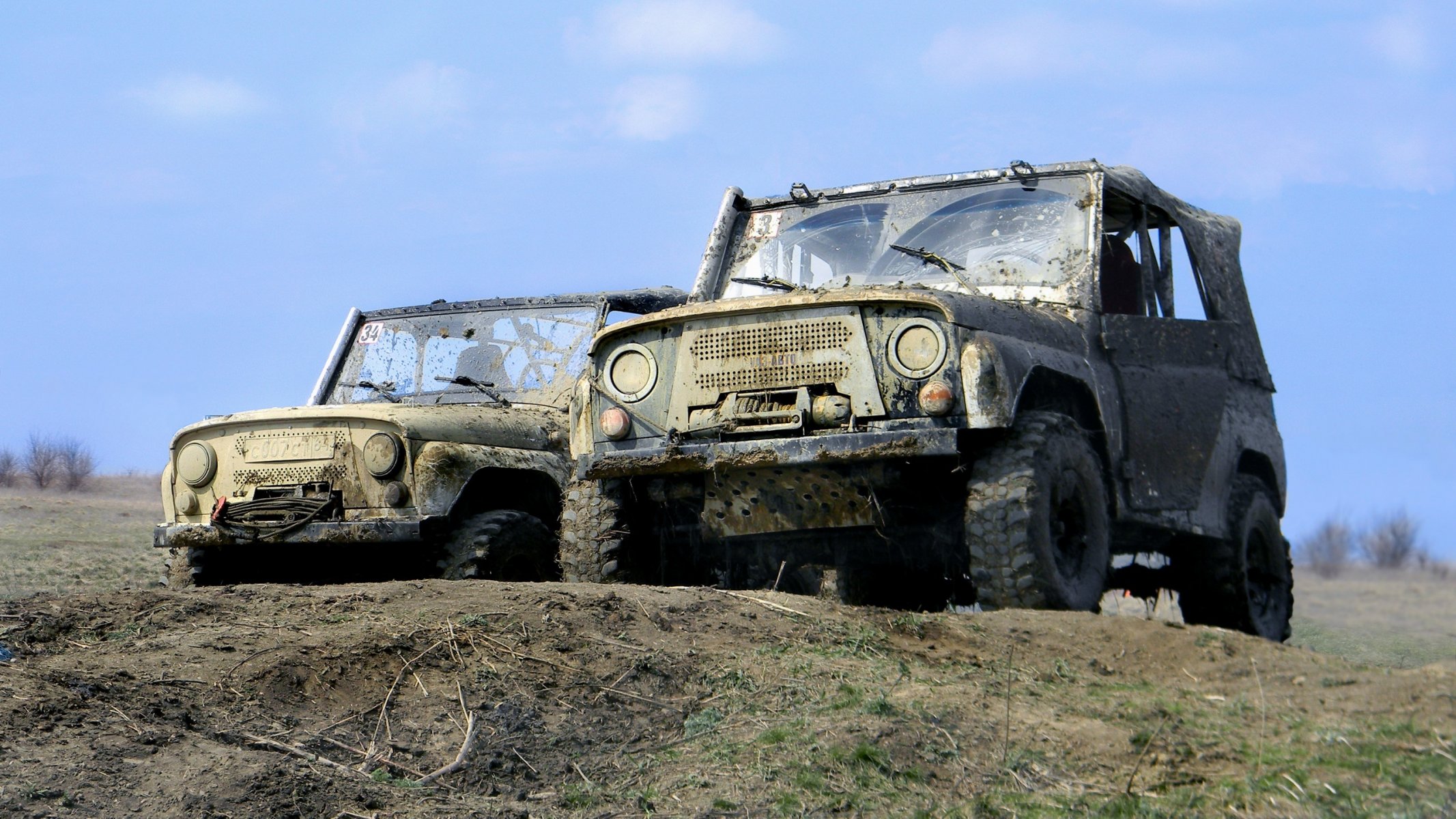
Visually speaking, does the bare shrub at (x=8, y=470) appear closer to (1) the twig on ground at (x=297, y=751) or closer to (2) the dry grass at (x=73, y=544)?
(2) the dry grass at (x=73, y=544)

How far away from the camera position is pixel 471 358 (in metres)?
9.80

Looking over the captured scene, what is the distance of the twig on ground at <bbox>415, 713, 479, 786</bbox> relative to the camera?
409 cm

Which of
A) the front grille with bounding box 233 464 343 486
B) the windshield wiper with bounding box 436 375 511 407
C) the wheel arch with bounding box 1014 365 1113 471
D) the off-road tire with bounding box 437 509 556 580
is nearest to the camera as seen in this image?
the wheel arch with bounding box 1014 365 1113 471

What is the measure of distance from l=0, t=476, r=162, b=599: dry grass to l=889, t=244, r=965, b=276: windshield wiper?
13.7 feet

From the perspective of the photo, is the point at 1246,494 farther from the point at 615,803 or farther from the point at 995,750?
the point at 615,803

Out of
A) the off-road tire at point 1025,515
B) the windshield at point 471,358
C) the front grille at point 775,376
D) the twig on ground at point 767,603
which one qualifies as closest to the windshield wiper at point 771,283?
the front grille at point 775,376

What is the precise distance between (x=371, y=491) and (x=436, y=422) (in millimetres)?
487

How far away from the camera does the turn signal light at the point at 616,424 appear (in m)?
6.98

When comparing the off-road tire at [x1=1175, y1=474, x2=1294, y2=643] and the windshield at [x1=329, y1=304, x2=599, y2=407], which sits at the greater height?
the windshield at [x1=329, y1=304, x2=599, y2=407]

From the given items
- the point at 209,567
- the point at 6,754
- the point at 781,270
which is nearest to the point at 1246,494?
the point at 781,270

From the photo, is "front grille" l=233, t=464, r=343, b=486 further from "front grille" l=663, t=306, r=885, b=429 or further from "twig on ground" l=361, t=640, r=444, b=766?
"twig on ground" l=361, t=640, r=444, b=766

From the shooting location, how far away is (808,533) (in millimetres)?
6895

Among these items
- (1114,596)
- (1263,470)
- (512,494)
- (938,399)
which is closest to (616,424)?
(938,399)

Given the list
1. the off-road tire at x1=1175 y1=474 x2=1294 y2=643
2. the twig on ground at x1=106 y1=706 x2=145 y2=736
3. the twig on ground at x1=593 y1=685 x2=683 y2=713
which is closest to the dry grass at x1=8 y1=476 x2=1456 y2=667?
the off-road tire at x1=1175 y1=474 x2=1294 y2=643
